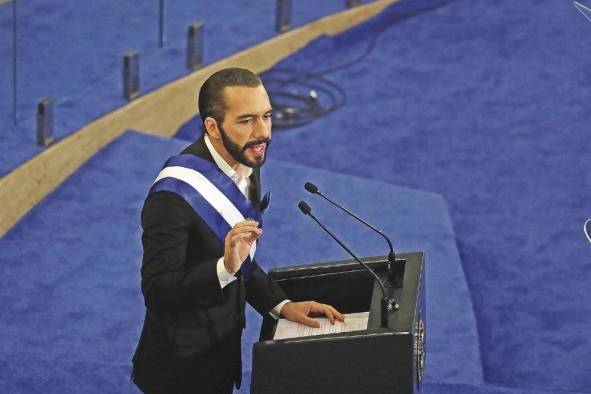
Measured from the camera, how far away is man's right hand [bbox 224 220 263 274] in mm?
1929

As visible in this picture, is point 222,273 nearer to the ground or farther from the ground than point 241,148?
nearer to the ground

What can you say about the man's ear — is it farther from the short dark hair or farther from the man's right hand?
the man's right hand

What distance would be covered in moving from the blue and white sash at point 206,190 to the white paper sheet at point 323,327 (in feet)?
0.62

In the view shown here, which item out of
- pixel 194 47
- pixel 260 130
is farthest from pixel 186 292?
pixel 194 47

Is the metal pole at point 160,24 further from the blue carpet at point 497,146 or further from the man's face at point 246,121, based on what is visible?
the man's face at point 246,121

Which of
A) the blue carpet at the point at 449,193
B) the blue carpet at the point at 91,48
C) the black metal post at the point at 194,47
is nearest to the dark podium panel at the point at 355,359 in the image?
the blue carpet at the point at 449,193

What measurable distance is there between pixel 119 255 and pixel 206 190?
1.78 m

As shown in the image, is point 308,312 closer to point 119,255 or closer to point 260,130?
point 260,130

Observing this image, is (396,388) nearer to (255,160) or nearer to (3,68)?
(255,160)

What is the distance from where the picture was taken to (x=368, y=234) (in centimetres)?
412

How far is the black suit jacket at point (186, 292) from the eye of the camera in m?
2.04

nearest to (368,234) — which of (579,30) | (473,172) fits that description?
(473,172)

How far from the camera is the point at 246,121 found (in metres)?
2.05

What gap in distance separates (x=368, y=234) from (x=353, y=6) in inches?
72.9
